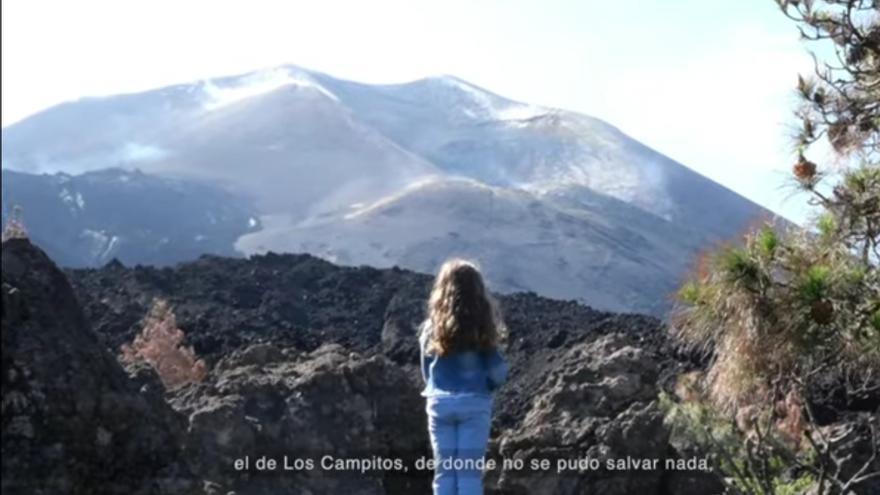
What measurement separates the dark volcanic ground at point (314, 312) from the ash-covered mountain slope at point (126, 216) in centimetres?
1909

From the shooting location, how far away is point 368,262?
36.4 meters

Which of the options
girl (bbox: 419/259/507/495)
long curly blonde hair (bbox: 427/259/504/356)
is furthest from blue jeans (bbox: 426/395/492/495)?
long curly blonde hair (bbox: 427/259/504/356)

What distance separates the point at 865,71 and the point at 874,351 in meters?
1.27

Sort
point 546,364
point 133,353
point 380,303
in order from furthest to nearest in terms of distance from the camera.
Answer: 1. point 380,303
2. point 546,364
3. point 133,353

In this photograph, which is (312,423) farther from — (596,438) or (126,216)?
(126,216)

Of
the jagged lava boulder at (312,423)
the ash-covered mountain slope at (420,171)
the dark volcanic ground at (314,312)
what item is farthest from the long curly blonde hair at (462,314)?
the ash-covered mountain slope at (420,171)

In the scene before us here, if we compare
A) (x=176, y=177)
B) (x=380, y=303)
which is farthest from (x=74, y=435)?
(x=176, y=177)

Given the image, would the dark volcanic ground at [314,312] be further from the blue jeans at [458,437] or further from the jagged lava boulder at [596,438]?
the blue jeans at [458,437]

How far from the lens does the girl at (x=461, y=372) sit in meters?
5.74

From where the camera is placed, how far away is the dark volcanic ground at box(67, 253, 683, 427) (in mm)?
15273

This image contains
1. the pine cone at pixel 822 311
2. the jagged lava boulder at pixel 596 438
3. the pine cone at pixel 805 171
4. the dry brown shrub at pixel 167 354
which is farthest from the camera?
the dry brown shrub at pixel 167 354

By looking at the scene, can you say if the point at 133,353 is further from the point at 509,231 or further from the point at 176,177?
the point at 176,177

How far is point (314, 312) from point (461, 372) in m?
14.2

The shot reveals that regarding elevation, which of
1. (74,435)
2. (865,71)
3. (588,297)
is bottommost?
(588,297)
